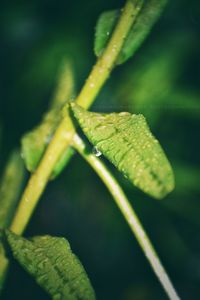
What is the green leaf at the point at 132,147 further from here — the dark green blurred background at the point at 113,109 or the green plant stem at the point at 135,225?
the dark green blurred background at the point at 113,109

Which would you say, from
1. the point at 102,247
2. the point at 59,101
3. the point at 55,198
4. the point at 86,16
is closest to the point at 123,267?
the point at 102,247

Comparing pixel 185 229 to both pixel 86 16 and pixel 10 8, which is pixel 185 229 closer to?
pixel 86 16

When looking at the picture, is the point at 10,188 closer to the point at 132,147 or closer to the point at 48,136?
the point at 48,136

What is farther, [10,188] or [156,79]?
[156,79]

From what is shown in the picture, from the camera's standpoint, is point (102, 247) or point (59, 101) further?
point (102, 247)

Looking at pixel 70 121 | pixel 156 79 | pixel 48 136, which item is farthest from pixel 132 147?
pixel 156 79

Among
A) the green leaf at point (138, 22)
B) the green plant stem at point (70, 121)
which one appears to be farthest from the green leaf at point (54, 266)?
the green leaf at point (138, 22)

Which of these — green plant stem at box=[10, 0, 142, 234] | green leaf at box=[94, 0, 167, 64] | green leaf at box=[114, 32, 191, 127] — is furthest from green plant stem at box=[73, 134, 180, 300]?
green leaf at box=[114, 32, 191, 127]
